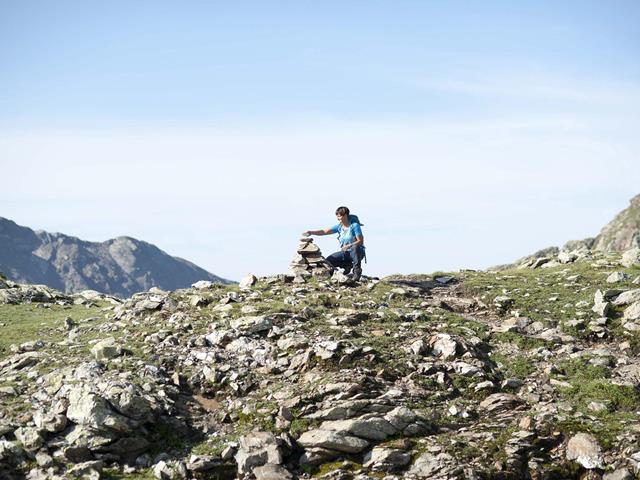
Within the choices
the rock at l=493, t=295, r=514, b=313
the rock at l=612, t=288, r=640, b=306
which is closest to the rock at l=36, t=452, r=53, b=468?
the rock at l=493, t=295, r=514, b=313

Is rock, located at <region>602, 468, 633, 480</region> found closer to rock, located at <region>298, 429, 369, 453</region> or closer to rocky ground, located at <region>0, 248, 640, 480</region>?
rocky ground, located at <region>0, 248, 640, 480</region>

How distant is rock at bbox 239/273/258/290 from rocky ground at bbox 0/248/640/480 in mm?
1292

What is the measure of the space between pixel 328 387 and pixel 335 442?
7.12 feet

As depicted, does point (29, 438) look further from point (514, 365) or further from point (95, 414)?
point (514, 365)

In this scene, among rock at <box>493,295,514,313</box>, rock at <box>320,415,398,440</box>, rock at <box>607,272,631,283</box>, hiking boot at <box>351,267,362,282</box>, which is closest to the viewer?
rock at <box>320,415,398,440</box>

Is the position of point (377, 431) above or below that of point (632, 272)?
below

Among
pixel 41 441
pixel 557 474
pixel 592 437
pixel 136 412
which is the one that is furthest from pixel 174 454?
pixel 592 437

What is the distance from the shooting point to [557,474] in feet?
46.6

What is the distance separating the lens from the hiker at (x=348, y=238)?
93.0 ft

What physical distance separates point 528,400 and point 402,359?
12.8 ft

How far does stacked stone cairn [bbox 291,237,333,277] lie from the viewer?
2950 centimetres

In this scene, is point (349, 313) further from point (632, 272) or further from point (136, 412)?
point (632, 272)

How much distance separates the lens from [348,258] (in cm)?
2978

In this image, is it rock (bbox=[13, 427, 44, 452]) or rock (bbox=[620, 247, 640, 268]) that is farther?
rock (bbox=[620, 247, 640, 268])
